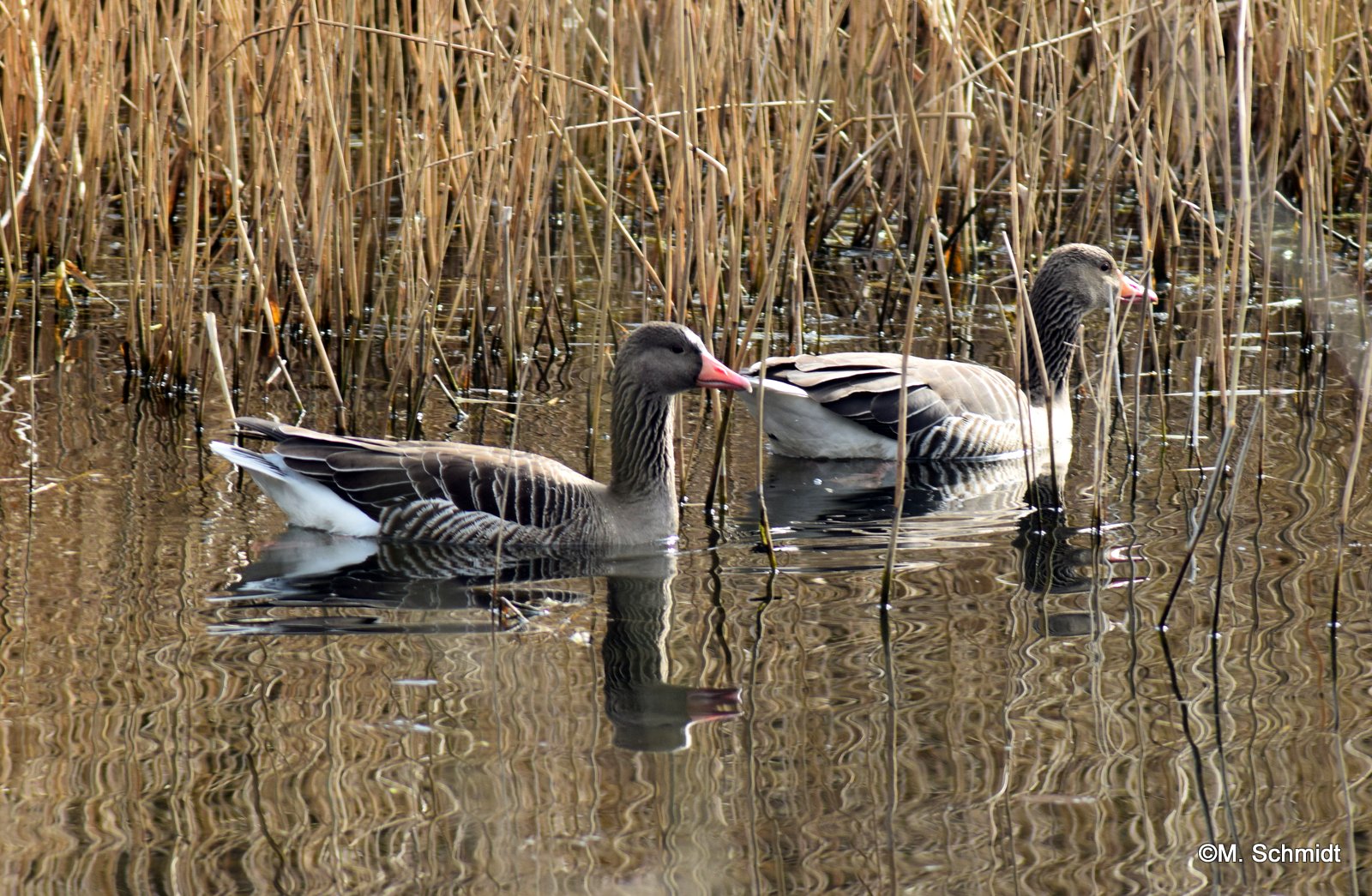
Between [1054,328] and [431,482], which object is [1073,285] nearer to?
[1054,328]

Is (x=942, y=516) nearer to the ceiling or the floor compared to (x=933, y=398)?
nearer to the floor

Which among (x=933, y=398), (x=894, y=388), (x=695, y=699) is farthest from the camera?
(x=933, y=398)

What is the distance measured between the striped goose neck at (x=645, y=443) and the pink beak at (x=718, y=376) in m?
0.40

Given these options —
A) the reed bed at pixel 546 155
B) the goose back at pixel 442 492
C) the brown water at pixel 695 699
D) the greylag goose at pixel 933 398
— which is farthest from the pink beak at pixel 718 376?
the greylag goose at pixel 933 398

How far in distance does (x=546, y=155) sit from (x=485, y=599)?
7.15 feet

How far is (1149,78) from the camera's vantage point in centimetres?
1094

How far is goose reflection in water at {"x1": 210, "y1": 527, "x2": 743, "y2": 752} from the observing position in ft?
16.5

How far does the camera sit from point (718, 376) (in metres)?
6.71

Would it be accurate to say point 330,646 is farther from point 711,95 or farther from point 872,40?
point 872,40

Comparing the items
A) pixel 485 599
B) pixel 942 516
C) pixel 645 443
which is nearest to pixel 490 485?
pixel 645 443

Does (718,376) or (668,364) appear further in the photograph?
(668,364)

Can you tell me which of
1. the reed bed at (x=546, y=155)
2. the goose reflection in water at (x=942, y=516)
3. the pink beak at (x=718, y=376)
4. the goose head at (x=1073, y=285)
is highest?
the reed bed at (x=546, y=155)

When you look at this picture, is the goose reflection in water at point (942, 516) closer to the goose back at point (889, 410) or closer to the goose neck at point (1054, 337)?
the goose back at point (889, 410)

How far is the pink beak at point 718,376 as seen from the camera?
22.0ft
